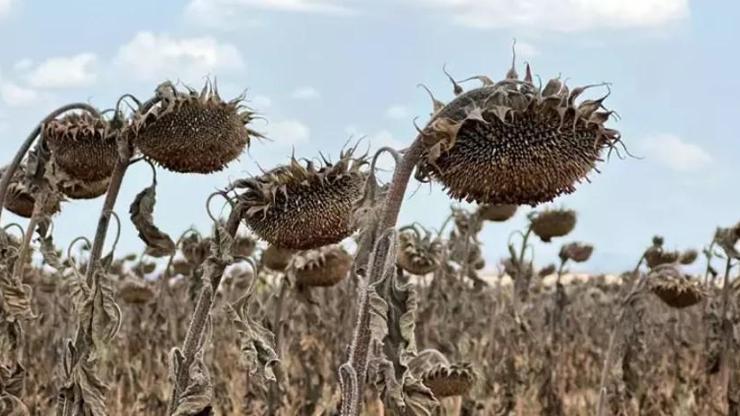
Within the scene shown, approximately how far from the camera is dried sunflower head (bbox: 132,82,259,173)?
10.6 feet

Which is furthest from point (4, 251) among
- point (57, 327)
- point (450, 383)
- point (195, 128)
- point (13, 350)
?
point (57, 327)

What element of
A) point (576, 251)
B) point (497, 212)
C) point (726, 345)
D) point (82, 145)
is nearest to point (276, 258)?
point (497, 212)

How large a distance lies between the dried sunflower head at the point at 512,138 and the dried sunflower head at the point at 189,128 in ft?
3.07

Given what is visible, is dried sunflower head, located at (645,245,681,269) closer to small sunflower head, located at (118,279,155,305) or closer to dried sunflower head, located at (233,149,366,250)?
small sunflower head, located at (118,279,155,305)

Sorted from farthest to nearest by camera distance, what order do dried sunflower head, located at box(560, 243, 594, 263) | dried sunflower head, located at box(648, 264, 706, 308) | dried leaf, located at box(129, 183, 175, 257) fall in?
dried sunflower head, located at box(560, 243, 594, 263) < dried sunflower head, located at box(648, 264, 706, 308) < dried leaf, located at box(129, 183, 175, 257)

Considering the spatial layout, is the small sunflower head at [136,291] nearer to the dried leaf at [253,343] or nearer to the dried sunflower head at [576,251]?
the dried sunflower head at [576,251]

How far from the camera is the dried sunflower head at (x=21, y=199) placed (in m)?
4.08

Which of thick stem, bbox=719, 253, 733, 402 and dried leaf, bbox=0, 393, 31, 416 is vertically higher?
thick stem, bbox=719, 253, 733, 402

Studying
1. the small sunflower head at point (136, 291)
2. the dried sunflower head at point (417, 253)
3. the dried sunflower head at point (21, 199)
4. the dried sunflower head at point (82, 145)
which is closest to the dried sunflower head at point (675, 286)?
the dried sunflower head at point (417, 253)

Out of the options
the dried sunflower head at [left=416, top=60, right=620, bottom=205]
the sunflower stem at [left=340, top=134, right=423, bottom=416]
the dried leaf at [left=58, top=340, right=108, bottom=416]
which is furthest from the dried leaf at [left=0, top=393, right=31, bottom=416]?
the dried sunflower head at [left=416, top=60, right=620, bottom=205]

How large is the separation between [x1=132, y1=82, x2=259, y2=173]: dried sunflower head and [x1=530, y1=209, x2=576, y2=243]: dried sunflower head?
A: 481 cm

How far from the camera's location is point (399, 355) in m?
2.38

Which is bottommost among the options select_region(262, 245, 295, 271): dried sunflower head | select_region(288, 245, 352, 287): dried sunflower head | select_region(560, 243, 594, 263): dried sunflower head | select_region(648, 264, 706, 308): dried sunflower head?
select_region(288, 245, 352, 287): dried sunflower head

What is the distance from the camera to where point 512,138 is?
246cm
